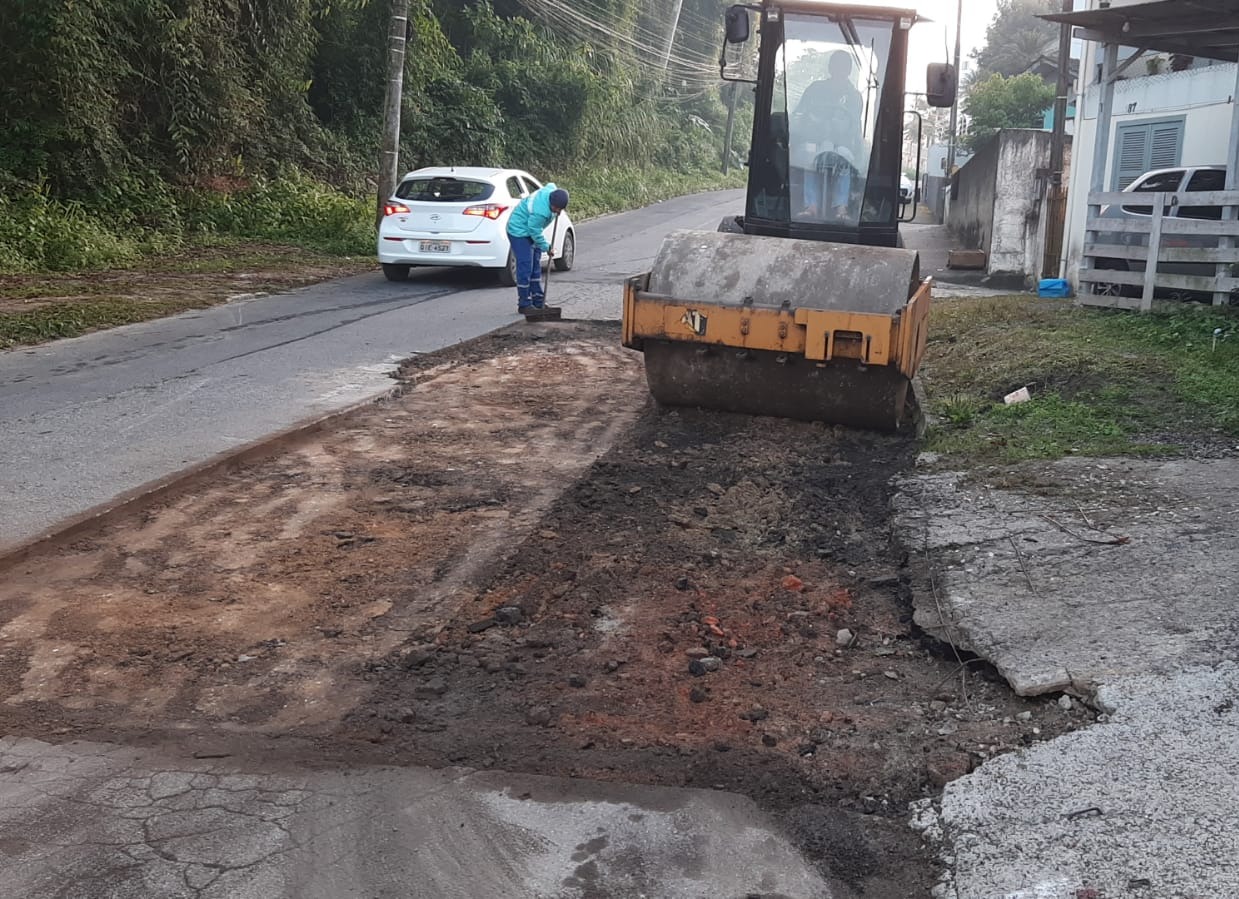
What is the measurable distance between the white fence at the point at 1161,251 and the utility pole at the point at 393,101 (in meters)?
11.2

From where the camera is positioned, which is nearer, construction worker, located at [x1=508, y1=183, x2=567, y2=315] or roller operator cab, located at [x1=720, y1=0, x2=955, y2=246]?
roller operator cab, located at [x1=720, y1=0, x2=955, y2=246]

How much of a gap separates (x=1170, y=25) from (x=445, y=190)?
9.27m

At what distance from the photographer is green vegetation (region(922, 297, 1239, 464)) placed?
7750 millimetres

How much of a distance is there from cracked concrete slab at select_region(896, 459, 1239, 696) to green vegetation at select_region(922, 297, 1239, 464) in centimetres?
62

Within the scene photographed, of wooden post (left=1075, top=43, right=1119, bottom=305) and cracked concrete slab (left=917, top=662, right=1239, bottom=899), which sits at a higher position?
wooden post (left=1075, top=43, right=1119, bottom=305)

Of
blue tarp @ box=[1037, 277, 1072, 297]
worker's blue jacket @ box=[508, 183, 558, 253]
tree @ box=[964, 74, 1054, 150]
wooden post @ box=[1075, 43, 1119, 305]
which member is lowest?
blue tarp @ box=[1037, 277, 1072, 297]

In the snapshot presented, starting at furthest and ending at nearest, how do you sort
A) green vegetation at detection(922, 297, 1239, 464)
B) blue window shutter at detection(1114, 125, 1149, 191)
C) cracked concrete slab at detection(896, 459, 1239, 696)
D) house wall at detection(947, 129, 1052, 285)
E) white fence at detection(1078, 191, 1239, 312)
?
blue window shutter at detection(1114, 125, 1149, 191)
house wall at detection(947, 129, 1052, 285)
white fence at detection(1078, 191, 1239, 312)
green vegetation at detection(922, 297, 1239, 464)
cracked concrete slab at detection(896, 459, 1239, 696)

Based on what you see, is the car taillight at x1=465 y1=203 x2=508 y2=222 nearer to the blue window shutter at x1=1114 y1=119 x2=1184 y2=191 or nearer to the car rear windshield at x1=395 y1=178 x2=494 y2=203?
the car rear windshield at x1=395 y1=178 x2=494 y2=203

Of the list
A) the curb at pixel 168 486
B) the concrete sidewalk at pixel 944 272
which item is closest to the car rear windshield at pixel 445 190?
the concrete sidewalk at pixel 944 272

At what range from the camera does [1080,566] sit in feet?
18.0

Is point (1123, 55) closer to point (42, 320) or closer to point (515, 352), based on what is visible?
point (515, 352)

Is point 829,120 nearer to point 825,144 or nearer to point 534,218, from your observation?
point 825,144

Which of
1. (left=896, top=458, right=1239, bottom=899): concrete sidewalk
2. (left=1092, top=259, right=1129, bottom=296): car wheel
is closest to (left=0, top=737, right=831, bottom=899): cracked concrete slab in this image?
(left=896, top=458, right=1239, bottom=899): concrete sidewalk

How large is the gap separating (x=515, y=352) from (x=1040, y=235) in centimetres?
1116
